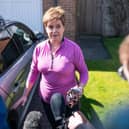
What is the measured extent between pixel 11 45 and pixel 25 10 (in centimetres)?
640

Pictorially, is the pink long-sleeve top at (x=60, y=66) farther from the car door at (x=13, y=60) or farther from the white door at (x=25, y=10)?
the white door at (x=25, y=10)

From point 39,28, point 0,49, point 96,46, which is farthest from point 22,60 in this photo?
point 96,46

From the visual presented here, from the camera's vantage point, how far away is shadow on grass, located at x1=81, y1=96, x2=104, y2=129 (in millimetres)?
5896

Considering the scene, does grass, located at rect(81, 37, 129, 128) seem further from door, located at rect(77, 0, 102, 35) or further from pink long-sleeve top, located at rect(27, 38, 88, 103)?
door, located at rect(77, 0, 102, 35)

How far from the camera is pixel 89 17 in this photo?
592 inches

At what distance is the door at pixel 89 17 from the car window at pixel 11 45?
26.0ft

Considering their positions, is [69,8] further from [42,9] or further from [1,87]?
[1,87]

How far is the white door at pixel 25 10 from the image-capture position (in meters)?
12.0

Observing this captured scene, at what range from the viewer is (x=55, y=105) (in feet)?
12.5

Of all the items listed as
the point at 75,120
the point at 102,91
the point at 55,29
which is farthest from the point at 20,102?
the point at 102,91

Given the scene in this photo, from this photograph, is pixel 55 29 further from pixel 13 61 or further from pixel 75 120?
pixel 13 61

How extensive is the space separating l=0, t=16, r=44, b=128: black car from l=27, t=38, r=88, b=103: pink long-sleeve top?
493mm

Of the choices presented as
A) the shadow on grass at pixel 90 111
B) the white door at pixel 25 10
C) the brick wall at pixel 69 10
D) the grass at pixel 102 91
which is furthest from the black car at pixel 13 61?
the brick wall at pixel 69 10

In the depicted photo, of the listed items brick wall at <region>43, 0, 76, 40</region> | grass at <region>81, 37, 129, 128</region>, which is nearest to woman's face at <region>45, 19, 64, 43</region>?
grass at <region>81, 37, 129, 128</region>
